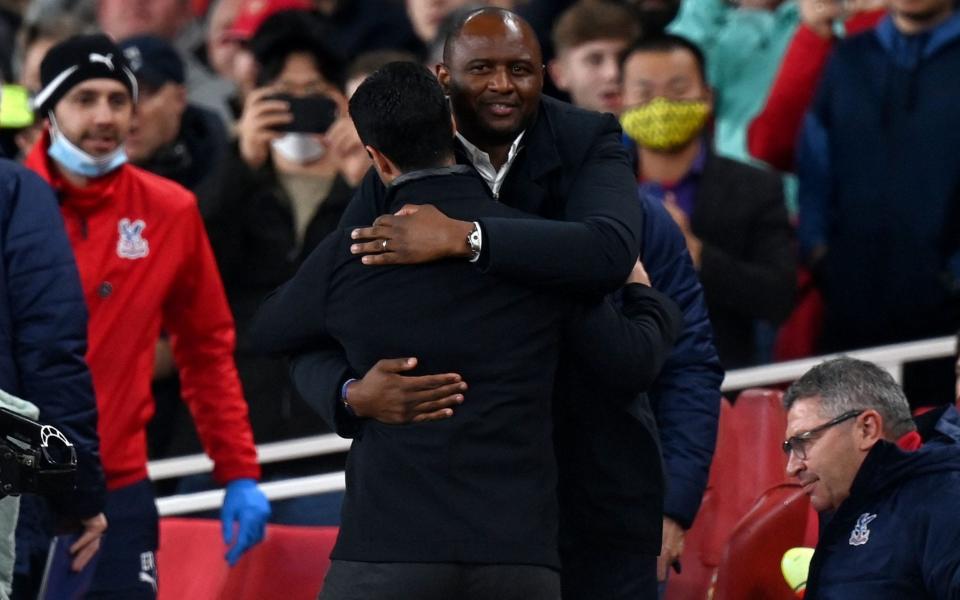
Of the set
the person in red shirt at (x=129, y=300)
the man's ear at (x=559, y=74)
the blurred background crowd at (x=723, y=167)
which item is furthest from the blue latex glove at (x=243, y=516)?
the man's ear at (x=559, y=74)

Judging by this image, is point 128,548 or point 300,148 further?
point 300,148

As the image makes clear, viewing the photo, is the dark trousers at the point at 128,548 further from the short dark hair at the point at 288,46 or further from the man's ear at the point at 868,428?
the short dark hair at the point at 288,46

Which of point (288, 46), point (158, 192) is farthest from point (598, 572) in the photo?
point (288, 46)

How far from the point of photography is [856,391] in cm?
489

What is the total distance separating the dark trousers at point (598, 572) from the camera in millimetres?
4508

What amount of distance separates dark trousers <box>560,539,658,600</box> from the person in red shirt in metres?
1.67

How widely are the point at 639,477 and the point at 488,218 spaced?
73 cm

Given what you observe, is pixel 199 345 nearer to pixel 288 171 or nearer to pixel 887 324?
pixel 288 171

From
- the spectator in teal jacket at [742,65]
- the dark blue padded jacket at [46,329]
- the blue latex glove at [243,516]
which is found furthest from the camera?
the spectator in teal jacket at [742,65]

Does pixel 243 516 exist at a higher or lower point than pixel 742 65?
lower

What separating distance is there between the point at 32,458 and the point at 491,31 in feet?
4.45

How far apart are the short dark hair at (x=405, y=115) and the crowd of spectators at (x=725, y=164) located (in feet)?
8.91

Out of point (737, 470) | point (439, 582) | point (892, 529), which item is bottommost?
point (737, 470)

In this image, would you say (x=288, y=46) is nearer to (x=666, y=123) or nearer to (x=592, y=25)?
(x=592, y=25)
